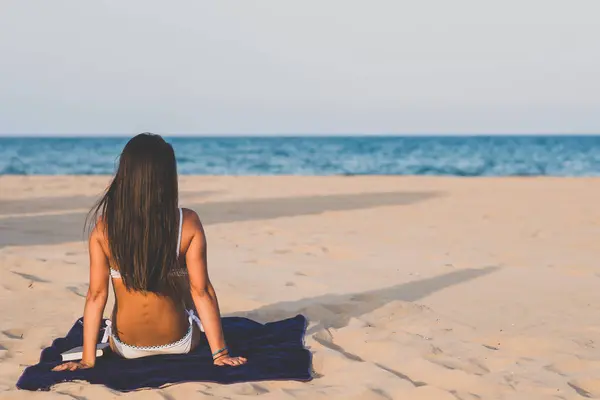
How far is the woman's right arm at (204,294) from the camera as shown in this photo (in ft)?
13.2

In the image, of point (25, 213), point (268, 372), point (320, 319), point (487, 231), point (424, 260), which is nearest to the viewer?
point (268, 372)

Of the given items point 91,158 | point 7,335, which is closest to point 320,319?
point 7,335

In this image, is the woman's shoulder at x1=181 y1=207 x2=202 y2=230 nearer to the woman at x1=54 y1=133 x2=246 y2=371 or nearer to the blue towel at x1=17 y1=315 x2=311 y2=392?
the woman at x1=54 y1=133 x2=246 y2=371

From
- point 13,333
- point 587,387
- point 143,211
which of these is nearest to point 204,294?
point 143,211

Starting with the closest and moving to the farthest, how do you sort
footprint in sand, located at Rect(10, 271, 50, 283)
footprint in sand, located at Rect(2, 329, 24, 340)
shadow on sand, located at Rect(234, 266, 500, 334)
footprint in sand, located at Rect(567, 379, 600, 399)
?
footprint in sand, located at Rect(567, 379, 600, 399) → footprint in sand, located at Rect(2, 329, 24, 340) → shadow on sand, located at Rect(234, 266, 500, 334) → footprint in sand, located at Rect(10, 271, 50, 283)

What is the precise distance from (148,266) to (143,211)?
0.28 meters

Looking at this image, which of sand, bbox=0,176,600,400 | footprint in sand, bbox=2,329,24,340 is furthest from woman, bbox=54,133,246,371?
footprint in sand, bbox=2,329,24,340

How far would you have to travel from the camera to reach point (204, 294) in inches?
160

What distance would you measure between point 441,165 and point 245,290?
106 ft

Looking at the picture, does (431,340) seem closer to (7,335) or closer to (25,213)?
(7,335)

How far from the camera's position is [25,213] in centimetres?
1234

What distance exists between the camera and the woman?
3832 mm

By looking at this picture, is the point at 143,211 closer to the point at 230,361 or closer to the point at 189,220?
the point at 189,220

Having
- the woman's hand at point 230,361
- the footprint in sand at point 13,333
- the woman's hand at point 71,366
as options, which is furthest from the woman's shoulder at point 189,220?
the footprint in sand at point 13,333
